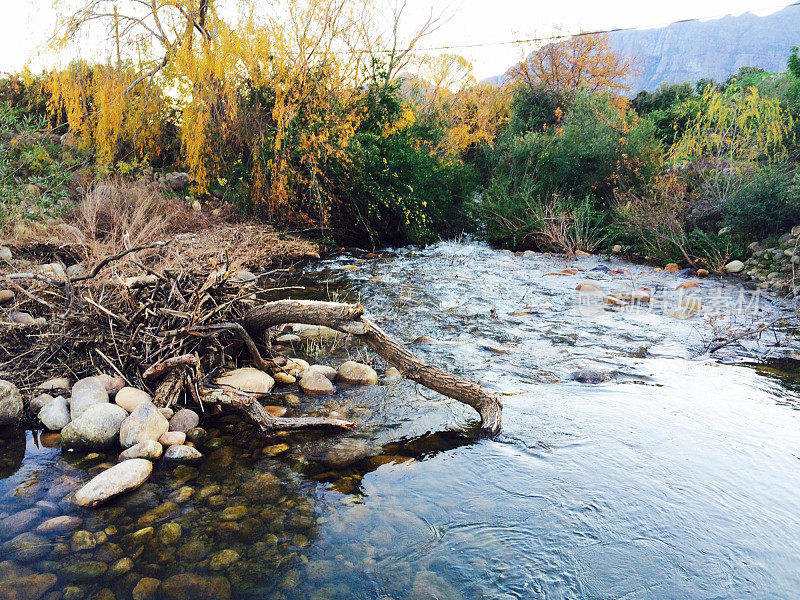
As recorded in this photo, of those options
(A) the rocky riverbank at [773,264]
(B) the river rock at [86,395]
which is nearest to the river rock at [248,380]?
(B) the river rock at [86,395]

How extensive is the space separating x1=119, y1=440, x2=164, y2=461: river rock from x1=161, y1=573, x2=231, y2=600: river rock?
1.08 meters

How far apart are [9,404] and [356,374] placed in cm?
253

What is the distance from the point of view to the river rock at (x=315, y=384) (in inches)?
179

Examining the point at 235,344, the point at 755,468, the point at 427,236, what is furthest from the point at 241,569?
the point at 427,236

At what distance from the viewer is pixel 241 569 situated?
253 centimetres

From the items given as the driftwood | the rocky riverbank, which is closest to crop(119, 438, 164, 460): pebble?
the driftwood

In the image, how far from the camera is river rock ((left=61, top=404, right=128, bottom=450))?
344cm

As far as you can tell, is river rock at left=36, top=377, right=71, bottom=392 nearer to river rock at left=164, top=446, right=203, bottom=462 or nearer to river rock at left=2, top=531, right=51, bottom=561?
river rock at left=164, top=446, right=203, bottom=462

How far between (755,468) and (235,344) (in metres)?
3.98

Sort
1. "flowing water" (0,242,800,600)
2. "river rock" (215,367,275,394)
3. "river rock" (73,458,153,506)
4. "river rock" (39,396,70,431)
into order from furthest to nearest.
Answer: "river rock" (215,367,275,394)
"river rock" (39,396,70,431)
"river rock" (73,458,153,506)
"flowing water" (0,242,800,600)

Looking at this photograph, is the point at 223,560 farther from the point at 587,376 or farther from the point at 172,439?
the point at 587,376

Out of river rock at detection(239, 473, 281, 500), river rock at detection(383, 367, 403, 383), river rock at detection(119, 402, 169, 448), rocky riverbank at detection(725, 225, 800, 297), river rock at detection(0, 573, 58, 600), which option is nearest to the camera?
river rock at detection(0, 573, 58, 600)

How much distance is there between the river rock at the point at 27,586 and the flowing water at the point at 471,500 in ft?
0.05

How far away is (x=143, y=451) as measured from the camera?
3350 mm
